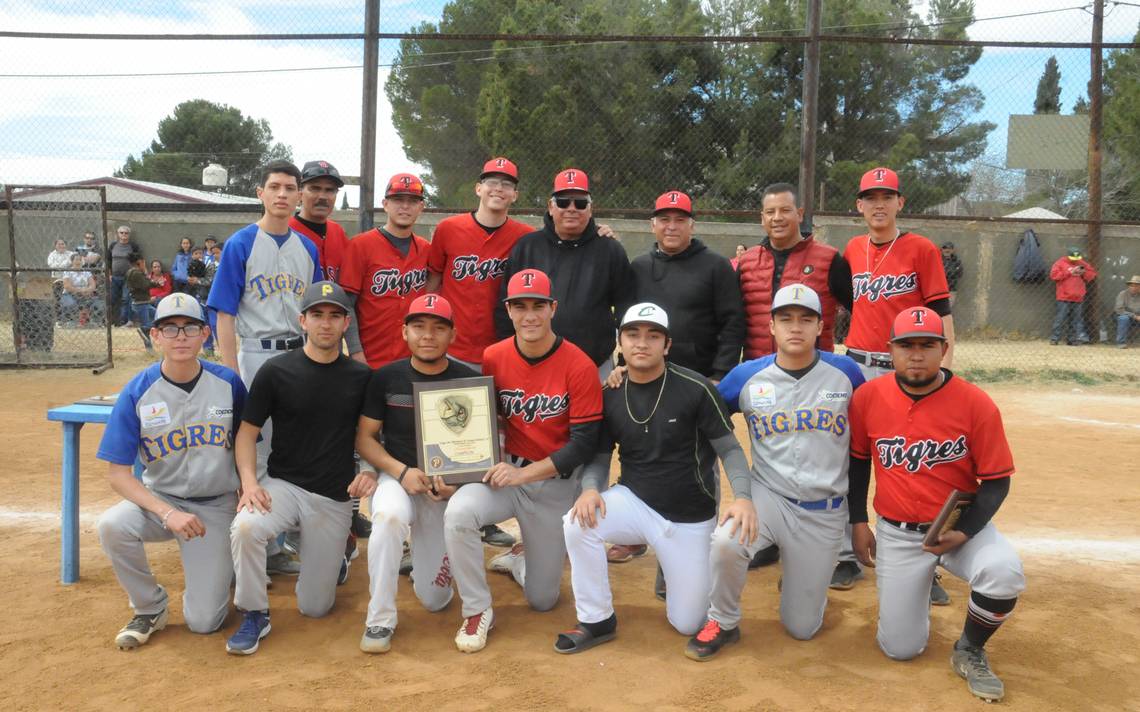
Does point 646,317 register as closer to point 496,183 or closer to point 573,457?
point 573,457

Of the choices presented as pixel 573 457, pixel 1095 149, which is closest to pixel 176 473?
pixel 573 457

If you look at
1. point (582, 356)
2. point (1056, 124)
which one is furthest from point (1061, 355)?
point (582, 356)

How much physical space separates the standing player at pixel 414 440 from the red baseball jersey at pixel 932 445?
196 centimetres

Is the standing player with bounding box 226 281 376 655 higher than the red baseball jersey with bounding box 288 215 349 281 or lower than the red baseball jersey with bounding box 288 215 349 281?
lower

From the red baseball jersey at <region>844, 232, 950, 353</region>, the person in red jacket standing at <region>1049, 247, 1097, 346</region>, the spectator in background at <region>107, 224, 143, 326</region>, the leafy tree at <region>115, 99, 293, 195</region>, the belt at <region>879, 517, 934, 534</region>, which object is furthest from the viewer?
the leafy tree at <region>115, 99, 293, 195</region>

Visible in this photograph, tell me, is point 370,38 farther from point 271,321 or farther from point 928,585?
point 928,585

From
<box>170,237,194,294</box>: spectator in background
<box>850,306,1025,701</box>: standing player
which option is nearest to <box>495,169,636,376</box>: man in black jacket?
<box>850,306,1025,701</box>: standing player

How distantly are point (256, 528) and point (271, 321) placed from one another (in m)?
1.21

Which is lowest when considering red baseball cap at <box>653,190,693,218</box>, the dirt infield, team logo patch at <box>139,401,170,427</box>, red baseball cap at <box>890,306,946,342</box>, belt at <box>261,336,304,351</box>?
the dirt infield

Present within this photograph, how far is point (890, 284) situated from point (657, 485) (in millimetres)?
1818

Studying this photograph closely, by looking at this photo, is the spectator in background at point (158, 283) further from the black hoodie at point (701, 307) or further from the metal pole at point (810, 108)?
the black hoodie at point (701, 307)

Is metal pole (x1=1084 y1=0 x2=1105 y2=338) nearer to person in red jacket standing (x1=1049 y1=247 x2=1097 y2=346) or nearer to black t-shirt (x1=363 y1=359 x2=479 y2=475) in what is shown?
person in red jacket standing (x1=1049 y1=247 x2=1097 y2=346)

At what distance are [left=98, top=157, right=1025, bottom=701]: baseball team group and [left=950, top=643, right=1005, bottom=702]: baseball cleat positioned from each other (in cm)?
1

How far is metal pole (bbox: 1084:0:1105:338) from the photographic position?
1236 centimetres
